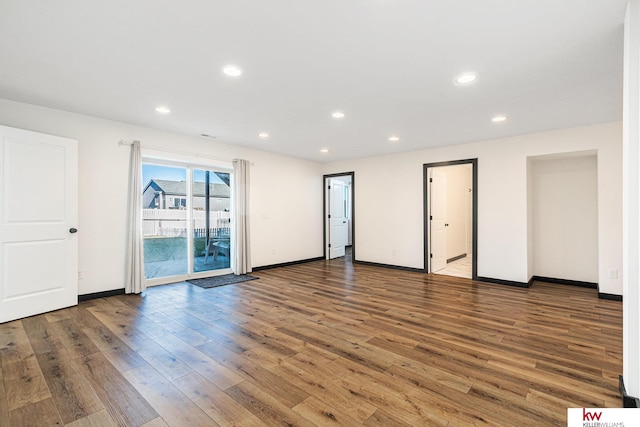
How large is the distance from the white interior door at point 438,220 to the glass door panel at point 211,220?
432cm

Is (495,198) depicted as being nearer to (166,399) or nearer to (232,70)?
(232,70)

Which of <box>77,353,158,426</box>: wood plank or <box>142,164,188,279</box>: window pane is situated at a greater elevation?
<box>142,164,188,279</box>: window pane

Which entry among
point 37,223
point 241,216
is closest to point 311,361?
point 37,223

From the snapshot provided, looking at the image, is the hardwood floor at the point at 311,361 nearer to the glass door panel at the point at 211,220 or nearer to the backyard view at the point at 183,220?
the backyard view at the point at 183,220

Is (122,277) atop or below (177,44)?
below

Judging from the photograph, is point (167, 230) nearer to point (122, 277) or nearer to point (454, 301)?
point (122, 277)

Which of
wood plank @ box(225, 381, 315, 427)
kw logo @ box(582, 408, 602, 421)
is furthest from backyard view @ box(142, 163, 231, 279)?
kw logo @ box(582, 408, 602, 421)

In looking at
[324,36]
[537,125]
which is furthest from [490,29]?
[537,125]

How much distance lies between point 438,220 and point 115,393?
6038 millimetres

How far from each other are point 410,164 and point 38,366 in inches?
246

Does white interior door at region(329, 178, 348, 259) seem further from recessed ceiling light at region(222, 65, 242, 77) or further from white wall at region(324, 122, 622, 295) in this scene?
recessed ceiling light at region(222, 65, 242, 77)

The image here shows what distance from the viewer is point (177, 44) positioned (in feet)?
7.57

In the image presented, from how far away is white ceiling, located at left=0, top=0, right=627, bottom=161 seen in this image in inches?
76.2

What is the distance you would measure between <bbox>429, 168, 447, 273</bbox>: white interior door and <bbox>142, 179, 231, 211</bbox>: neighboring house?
14.4 feet
